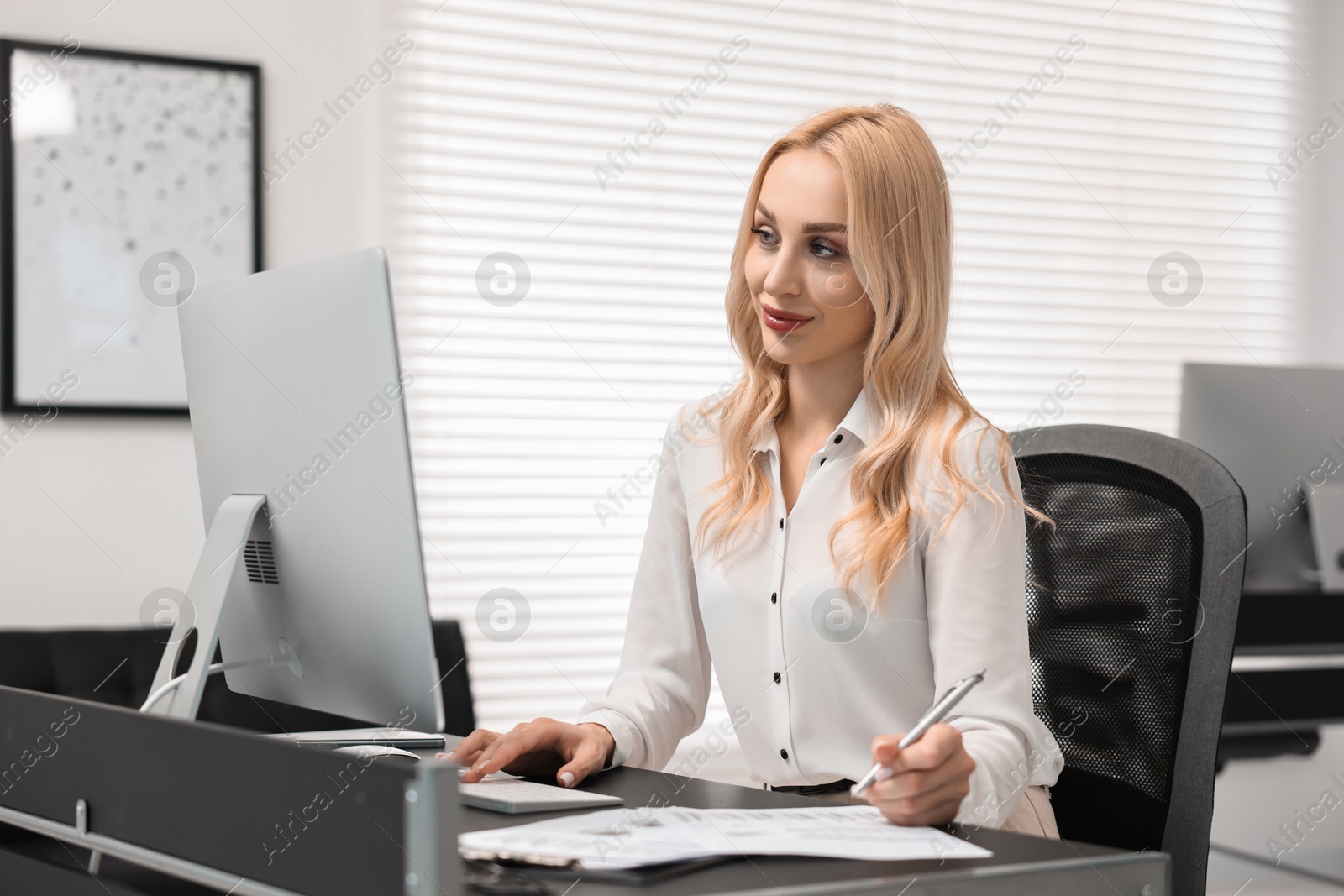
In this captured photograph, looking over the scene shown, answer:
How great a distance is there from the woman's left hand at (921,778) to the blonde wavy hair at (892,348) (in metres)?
0.43

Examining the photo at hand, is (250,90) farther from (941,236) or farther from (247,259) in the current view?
(941,236)

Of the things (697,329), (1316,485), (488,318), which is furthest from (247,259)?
(1316,485)

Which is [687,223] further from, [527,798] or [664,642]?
[527,798]

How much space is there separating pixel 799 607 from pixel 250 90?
6.11 feet

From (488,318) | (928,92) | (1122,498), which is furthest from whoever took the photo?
(928,92)

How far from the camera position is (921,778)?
0.96 meters

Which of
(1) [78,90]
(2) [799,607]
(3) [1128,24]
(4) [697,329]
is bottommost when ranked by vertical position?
(2) [799,607]

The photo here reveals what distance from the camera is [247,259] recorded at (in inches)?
104

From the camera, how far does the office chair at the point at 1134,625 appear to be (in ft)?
4.29

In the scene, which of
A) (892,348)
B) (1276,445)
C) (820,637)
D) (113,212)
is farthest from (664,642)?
(113,212)

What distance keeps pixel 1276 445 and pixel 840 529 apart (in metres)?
1.42

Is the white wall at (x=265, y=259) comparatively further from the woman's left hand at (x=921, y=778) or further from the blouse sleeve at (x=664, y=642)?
the woman's left hand at (x=921, y=778)

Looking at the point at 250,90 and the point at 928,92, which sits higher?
the point at 928,92

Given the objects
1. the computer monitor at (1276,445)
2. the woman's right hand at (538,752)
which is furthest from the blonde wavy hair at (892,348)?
the computer monitor at (1276,445)
